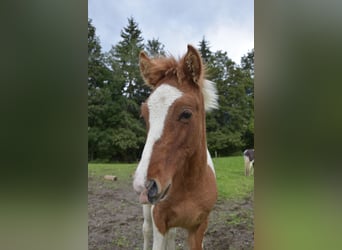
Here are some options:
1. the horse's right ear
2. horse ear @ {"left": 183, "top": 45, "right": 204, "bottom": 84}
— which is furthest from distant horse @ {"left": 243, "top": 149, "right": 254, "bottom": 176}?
the horse's right ear

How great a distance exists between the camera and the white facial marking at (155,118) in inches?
44.4

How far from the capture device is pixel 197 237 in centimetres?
130

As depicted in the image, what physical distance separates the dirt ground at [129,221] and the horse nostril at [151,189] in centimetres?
18

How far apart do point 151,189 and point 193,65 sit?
532 mm

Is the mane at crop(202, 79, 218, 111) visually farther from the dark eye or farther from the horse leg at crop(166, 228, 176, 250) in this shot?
the horse leg at crop(166, 228, 176, 250)

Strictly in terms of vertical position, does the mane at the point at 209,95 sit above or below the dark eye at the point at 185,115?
above

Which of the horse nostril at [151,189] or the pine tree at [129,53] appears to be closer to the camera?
the horse nostril at [151,189]

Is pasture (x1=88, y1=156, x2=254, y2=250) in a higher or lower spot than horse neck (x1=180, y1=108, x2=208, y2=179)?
lower

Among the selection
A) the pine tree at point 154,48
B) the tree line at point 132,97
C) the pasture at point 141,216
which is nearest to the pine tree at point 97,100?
the tree line at point 132,97

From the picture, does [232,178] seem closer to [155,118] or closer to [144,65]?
[155,118]

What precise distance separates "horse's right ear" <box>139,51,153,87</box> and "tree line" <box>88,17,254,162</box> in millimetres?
27

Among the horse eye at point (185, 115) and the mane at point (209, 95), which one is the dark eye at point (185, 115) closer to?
the horse eye at point (185, 115)

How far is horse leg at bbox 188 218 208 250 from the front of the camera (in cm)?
130
